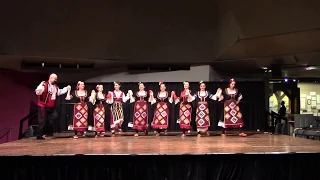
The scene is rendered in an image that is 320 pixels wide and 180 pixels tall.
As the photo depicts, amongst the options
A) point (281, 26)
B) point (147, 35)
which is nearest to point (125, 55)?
point (147, 35)

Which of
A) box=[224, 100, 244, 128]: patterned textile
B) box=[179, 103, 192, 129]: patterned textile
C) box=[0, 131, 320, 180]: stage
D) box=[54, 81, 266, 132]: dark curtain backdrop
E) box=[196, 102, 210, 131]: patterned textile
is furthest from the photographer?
box=[54, 81, 266, 132]: dark curtain backdrop

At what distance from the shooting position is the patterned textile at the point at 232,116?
A: 5.93m

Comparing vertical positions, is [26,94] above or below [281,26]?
below

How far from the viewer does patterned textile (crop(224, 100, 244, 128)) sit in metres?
5.93

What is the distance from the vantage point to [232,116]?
19.5 ft

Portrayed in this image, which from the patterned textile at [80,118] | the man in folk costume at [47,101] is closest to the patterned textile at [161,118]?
the patterned textile at [80,118]

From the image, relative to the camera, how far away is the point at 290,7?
589 cm

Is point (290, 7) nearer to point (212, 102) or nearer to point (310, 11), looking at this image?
point (310, 11)
